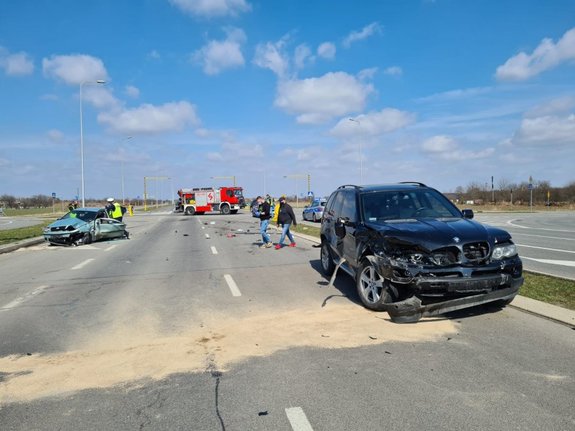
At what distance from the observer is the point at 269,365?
4.41m

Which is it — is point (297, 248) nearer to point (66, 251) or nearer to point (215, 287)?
point (215, 287)

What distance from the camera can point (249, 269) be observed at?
1079cm

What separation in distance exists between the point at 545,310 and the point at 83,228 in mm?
16710

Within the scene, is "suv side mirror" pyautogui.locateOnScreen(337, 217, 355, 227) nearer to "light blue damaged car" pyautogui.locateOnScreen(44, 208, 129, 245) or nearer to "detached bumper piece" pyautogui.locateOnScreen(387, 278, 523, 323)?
"detached bumper piece" pyautogui.locateOnScreen(387, 278, 523, 323)

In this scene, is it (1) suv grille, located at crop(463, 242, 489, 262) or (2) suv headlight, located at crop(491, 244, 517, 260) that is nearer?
(1) suv grille, located at crop(463, 242, 489, 262)

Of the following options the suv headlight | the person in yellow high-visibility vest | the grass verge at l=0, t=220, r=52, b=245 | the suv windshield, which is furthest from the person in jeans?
the suv headlight

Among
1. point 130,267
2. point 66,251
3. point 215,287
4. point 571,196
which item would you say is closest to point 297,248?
point 130,267

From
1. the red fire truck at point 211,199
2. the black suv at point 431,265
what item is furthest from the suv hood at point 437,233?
the red fire truck at point 211,199

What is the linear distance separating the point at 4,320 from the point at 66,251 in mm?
10214

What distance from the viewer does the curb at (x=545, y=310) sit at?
5.63 m

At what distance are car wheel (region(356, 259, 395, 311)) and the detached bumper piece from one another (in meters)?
0.22

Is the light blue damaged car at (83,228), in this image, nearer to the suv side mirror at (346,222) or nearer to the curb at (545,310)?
the suv side mirror at (346,222)

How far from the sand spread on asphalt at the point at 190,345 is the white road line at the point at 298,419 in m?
1.11

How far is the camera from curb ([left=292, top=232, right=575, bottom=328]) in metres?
5.63
